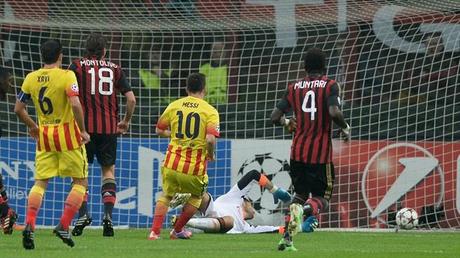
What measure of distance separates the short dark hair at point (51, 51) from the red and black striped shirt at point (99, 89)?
7.20ft

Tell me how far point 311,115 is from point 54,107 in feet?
7.96

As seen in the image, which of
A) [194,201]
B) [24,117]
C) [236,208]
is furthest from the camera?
[236,208]

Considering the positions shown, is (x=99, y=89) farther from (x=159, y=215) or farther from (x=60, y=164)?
(x=60, y=164)

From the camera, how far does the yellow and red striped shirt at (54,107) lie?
9.70 meters

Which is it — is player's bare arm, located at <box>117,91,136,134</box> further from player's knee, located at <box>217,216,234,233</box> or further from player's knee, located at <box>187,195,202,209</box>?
player's knee, located at <box>217,216,234,233</box>

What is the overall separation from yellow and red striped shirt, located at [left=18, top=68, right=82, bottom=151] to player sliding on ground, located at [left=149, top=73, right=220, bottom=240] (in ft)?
4.66

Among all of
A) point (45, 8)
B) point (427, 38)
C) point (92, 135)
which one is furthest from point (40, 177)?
point (427, 38)

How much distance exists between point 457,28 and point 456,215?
6.99 ft

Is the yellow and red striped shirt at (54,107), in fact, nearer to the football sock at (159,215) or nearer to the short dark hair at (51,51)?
the short dark hair at (51,51)

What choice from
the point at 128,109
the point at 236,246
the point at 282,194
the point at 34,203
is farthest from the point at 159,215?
the point at 282,194

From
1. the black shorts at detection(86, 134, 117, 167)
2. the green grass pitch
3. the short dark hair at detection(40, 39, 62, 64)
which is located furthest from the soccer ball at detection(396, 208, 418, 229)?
the short dark hair at detection(40, 39, 62, 64)

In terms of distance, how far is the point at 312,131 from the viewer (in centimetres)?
1121

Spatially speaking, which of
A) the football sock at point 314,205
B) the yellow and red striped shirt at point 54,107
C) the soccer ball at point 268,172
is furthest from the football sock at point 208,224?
the yellow and red striped shirt at point 54,107

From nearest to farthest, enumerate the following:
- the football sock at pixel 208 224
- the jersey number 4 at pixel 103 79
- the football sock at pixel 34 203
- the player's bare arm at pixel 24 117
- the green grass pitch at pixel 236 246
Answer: the green grass pitch at pixel 236 246 → the football sock at pixel 34 203 → the player's bare arm at pixel 24 117 → the jersey number 4 at pixel 103 79 → the football sock at pixel 208 224
